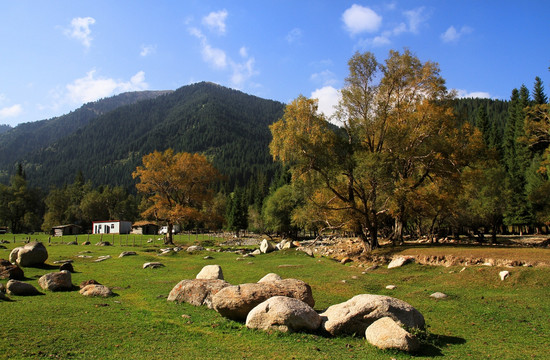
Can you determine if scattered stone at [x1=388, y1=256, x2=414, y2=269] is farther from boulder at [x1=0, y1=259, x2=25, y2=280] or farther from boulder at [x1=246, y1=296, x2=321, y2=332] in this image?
boulder at [x1=0, y1=259, x2=25, y2=280]

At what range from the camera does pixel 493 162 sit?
31.7 m

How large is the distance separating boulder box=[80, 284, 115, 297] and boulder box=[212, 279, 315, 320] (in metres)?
5.52

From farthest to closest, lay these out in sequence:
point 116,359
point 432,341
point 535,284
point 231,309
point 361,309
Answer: point 535,284
point 231,309
point 361,309
point 432,341
point 116,359

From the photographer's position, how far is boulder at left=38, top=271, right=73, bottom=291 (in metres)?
14.8

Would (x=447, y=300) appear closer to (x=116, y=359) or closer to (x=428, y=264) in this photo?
(x=428, y=264)

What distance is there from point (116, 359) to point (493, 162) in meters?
33.8

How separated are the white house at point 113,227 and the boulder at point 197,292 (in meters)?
76.2

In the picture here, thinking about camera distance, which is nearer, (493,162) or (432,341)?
(432,341)

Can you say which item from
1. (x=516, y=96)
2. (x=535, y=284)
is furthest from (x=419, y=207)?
(x=516, y=96)

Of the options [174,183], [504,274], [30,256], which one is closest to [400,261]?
[504,274]

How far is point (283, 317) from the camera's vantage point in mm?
9883

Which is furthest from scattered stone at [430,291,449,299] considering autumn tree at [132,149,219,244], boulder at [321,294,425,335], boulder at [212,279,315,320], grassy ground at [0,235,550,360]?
autumn tree at [132,149,219,244]

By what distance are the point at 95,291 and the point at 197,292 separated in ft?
14.0

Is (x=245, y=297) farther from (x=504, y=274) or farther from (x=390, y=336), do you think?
(x=504, y=274)
